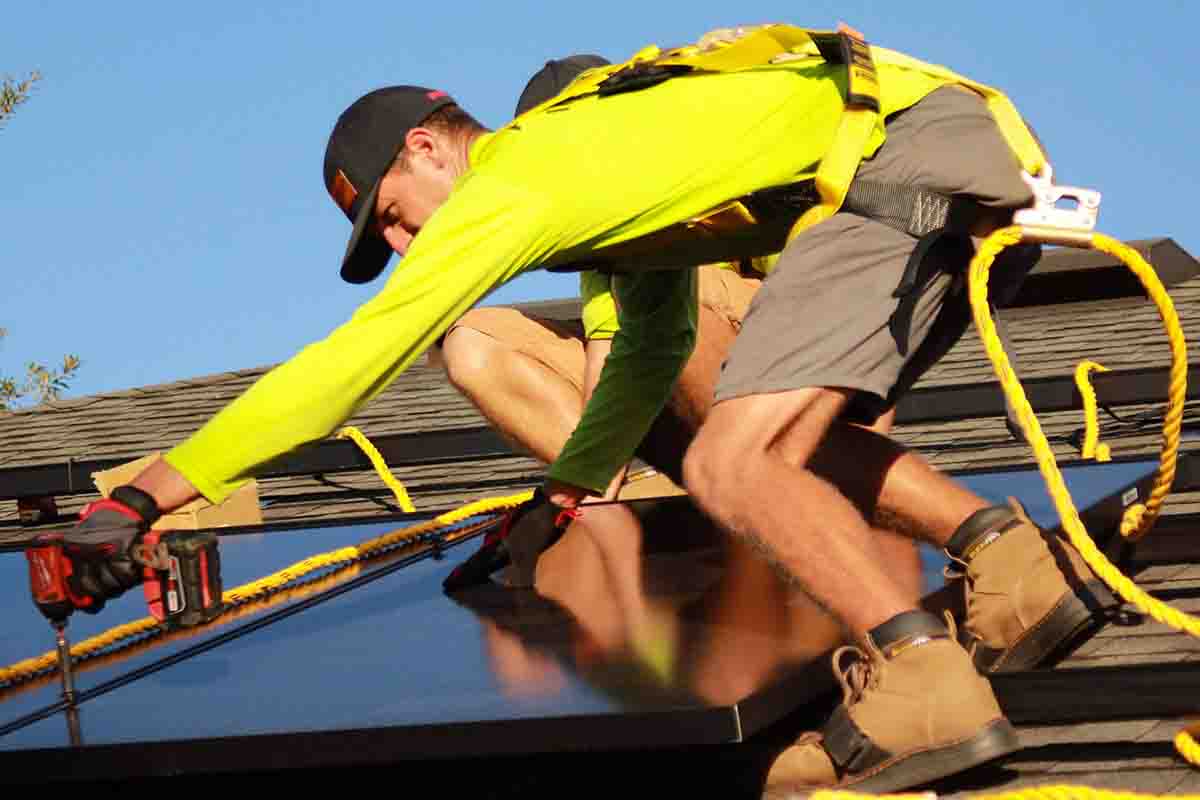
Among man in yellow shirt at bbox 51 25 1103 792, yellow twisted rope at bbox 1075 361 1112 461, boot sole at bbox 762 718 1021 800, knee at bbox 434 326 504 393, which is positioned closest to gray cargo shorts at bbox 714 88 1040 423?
man in yellow shirt at bbox 51 25 1103 792

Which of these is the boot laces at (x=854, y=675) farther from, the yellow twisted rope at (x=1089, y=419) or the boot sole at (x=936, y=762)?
the yellow twisted rope at (x=1089, y=419)

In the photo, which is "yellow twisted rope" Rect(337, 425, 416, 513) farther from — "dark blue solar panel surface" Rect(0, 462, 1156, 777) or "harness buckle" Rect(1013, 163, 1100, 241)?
"harness buckle" Rect(1013, 163, 1100, 241)

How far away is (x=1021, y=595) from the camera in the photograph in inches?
126

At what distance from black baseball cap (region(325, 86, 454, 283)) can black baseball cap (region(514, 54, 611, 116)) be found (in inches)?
40.5

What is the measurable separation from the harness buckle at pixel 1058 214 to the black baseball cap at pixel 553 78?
158cm

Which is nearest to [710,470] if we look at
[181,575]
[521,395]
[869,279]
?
[869,279]

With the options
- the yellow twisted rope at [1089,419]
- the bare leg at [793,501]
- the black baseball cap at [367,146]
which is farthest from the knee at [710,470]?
the yellow twisted rope at [1089,419]

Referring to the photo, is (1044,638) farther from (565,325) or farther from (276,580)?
(565,325)

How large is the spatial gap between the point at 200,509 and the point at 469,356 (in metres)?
1.78

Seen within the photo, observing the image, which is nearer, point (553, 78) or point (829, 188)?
point (829, 188)

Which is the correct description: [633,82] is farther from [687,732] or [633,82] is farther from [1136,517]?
[1136,517]

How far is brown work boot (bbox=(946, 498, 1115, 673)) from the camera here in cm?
317

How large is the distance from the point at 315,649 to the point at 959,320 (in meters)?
1.27

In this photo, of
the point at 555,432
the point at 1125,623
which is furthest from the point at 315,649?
the point at 555,432
